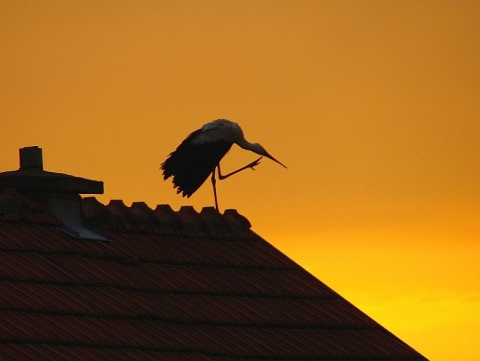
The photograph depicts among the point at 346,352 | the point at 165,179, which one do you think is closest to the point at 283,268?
the point at 346,352

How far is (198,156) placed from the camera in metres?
14.2

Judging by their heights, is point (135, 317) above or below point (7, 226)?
below

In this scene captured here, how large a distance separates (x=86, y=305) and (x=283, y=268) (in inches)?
83.6

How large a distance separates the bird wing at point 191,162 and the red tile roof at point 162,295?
84.5 inches

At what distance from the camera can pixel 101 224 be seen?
36.8 feet

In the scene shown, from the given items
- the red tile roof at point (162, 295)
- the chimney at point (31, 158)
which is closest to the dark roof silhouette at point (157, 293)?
the red tile roof at point (162, 295)

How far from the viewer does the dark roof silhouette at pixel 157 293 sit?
30.9 ft

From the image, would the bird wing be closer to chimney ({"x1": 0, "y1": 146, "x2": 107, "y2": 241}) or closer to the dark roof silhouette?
the dark roof silhouette

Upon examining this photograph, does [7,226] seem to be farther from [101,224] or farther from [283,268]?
[283,268]

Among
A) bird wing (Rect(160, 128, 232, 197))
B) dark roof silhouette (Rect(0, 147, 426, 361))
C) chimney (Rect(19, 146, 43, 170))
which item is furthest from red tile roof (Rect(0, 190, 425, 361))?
bird wing (Rect(160, 128, 232, 197))

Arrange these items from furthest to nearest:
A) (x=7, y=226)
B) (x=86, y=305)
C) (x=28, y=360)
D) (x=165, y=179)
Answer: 1. (x=165, y=179)
2. (x=7, y=226)
3. (x=86, y=305)
4. (x=28, y=360)

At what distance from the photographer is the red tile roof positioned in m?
9.41

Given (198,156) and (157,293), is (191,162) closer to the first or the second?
(198,156)

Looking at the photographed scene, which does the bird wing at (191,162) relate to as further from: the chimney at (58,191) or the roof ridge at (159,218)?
the chimney at (58,191)
